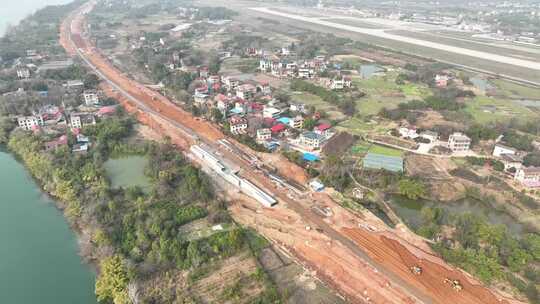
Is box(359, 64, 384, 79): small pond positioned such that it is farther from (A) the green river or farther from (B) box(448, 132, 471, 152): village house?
(A) the green river

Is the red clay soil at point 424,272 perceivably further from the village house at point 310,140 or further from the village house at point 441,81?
the village house at point 441,81

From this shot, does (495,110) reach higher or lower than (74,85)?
lower

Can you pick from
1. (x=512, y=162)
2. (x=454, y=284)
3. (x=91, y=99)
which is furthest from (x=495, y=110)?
(x=91, y=99)

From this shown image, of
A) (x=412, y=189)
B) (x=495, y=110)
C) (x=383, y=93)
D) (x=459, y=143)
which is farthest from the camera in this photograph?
(x=383, y=93)

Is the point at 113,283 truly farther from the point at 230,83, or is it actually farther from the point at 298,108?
the point at 230,83

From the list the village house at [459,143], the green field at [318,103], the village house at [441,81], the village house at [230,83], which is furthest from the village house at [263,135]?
the village house at [441,81]

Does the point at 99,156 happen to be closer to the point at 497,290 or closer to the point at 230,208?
the point at 230,208

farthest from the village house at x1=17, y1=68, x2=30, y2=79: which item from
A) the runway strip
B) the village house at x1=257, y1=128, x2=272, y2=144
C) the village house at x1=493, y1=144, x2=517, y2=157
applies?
the runway strip
